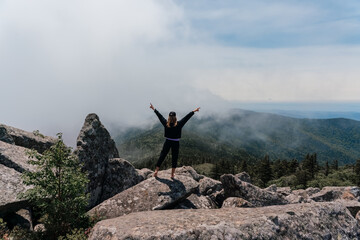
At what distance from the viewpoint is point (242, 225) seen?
327 inches

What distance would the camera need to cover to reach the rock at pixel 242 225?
7.95m

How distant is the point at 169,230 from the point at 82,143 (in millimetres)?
12865

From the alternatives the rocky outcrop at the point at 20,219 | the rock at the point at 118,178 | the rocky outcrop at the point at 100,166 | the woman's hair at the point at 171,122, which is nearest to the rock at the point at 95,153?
the rocky outcrop at the point at 100,166

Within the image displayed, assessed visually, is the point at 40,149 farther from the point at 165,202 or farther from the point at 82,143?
the point at 165,202

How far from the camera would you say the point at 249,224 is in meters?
8.38

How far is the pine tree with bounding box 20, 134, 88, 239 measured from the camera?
10.4m

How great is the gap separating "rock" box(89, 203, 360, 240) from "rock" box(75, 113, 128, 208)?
29.8 ft

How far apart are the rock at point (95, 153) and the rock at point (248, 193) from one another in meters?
9.96

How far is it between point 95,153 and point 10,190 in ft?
23.7

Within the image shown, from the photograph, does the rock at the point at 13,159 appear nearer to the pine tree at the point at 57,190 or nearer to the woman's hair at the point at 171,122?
the pine tree at the point at 57,190

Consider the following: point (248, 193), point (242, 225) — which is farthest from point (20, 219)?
point (248, 193)

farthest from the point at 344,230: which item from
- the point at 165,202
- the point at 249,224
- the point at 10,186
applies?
the point at 10,186

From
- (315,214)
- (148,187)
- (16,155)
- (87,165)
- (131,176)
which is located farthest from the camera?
(131,176)

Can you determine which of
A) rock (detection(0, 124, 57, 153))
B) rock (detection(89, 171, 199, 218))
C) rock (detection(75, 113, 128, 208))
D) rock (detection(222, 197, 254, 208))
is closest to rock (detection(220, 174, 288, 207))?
rock (detection(222, 197, 254, 208))
